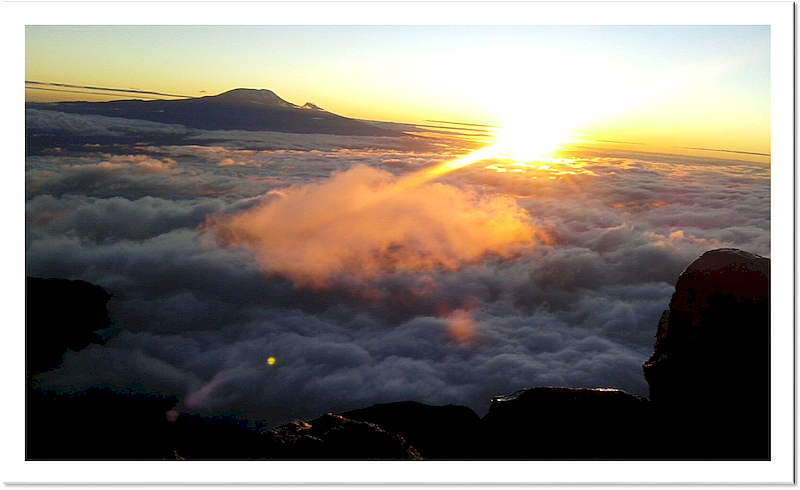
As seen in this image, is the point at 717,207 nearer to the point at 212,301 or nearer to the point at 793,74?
the point at 212,301

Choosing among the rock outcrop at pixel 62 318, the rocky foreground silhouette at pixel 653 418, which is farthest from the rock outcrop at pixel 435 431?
the rock outcrop at pixel 62 318

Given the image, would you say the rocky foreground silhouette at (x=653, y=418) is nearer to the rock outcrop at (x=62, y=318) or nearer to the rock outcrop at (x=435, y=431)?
the rock outcrop at (x=435, y=431)

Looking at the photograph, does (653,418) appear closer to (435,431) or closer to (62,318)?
(435,431)

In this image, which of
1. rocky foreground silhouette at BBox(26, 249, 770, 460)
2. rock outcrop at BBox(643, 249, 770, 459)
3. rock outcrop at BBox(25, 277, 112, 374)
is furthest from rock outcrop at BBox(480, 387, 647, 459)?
rock outcrop at BBox(25, 277, 112, 374)

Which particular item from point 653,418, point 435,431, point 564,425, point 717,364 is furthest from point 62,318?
point 717,364

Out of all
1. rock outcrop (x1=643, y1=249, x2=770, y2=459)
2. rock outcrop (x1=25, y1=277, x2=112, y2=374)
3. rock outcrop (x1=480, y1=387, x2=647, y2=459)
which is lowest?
rock outcrop (x1=25, y1=277, x2=112, y2=374)

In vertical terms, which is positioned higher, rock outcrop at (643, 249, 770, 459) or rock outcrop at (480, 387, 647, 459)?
rock outcrop at (643, 249, 770, 459)

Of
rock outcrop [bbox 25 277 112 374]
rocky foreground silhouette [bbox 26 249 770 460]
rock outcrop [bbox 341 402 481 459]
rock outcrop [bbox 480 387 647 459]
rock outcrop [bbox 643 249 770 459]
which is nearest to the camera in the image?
rocky foreground silhouette [bbox 26 249 770 460]

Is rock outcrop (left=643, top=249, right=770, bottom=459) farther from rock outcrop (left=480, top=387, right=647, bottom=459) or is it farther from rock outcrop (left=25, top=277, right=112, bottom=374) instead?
rock outcrop (left=25, top=277, right=112, bottom=374)

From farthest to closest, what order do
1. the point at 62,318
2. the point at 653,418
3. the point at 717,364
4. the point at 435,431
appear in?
the point at 62,318, the point at 435,431, the point at 653,418, the point at 717,364

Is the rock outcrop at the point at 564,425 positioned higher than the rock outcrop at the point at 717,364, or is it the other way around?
the rock outcrop at the point at 717,364

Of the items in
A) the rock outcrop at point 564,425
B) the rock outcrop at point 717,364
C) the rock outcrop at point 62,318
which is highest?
the rock outcrop at point 717,364
